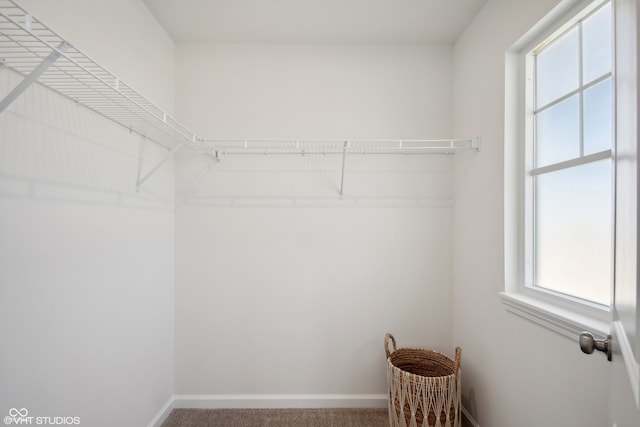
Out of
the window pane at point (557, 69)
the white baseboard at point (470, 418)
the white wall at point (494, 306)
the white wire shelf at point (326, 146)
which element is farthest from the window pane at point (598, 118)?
the white baseboard at point (470, 418)

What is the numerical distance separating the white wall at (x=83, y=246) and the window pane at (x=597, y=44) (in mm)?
2036

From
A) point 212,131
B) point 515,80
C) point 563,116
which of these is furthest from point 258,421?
point 515,80

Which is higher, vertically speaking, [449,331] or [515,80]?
[515,80]

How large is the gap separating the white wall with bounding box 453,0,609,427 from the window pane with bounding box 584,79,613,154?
38 cm

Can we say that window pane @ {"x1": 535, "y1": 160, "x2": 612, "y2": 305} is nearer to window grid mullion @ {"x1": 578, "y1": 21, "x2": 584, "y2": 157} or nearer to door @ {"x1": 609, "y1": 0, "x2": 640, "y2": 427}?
window grid mullion @ {"x1": 578, "y1": 21, "x2": 584, "y2": 157}

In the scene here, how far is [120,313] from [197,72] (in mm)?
1594

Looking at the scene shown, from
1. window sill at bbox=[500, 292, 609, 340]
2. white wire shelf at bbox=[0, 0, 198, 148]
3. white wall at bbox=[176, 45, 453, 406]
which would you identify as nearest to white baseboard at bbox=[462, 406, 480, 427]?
white wall at bbox=[176, 45, 453, 406]

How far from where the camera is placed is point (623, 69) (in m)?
0.67

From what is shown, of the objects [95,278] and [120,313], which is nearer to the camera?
[95,278]

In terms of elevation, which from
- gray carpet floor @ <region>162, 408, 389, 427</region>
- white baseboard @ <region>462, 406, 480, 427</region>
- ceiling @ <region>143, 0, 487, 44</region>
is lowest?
gray carpet floor @ <region>162, 408, 389, 427</region>

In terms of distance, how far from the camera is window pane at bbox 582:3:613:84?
105 cm

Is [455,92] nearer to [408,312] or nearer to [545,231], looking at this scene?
[545,231]

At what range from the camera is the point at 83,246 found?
1203mm

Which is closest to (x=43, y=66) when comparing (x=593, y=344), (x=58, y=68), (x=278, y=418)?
(x=58, y=68)
